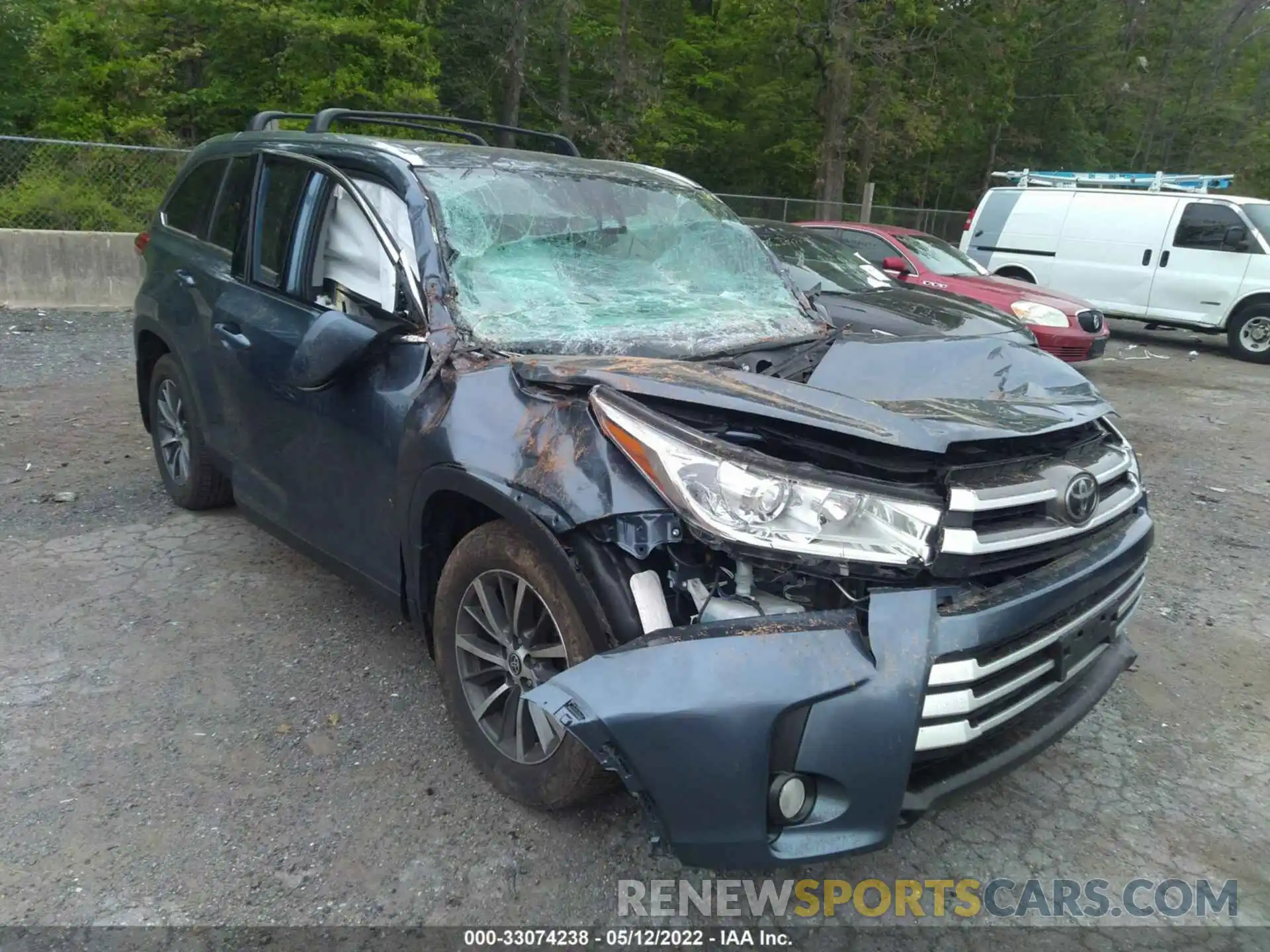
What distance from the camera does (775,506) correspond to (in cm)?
218

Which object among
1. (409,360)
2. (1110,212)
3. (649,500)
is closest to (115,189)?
(409,360)

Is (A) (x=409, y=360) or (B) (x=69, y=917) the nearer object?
(B) (x=69, y=917)

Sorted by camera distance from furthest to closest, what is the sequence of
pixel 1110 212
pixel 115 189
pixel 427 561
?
1. pixel 1110 212
2. pixel 115 189
3. pixel 427 561

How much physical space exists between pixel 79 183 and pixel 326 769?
1074cm

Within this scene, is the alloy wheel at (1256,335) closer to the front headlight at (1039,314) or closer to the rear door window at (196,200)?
the front headlight at (1039,314)

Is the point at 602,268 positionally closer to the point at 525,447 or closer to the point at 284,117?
the point at 525,447

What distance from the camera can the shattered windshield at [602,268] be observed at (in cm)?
304

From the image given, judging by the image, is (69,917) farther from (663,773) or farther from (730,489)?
(730,489)

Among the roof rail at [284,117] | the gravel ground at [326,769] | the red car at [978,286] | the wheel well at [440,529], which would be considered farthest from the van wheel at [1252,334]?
the wheel well at [440,529]

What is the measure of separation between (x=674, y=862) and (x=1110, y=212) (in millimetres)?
13281

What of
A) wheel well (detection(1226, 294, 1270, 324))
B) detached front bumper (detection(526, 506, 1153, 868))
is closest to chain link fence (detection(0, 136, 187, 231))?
detached front bumper (detection(526, 506, 1153, 868))

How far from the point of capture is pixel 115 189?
11.3 meters

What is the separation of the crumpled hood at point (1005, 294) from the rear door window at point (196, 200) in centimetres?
740

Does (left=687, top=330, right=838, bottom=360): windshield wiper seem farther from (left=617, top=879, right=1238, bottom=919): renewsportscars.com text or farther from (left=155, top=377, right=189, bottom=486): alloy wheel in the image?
(left=155, top=377, right=189, bottom=486): alloy wheel
